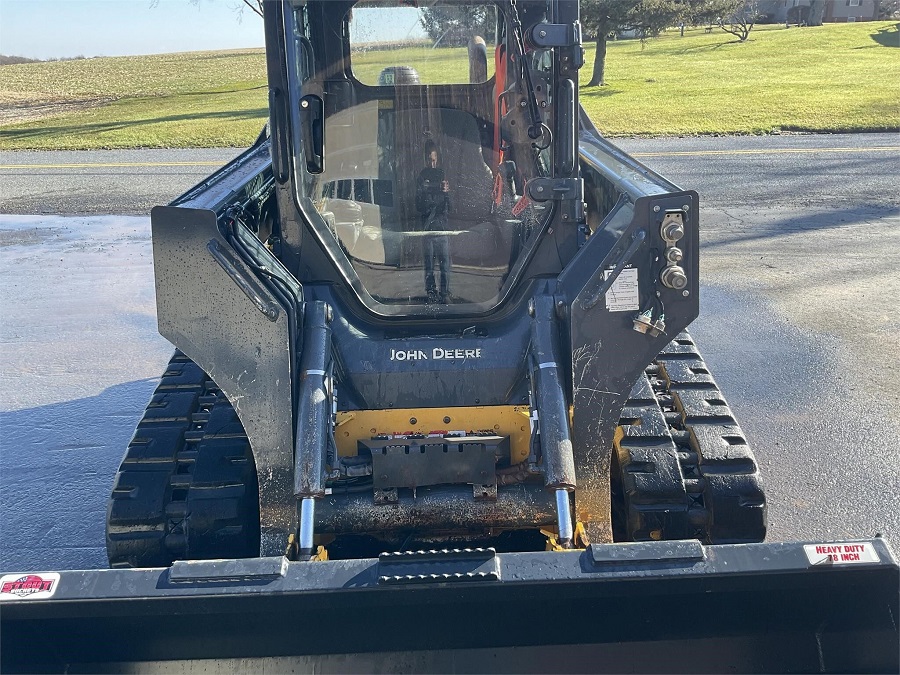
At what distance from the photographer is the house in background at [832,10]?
185 ft

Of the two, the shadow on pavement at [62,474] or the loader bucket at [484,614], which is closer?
the loader bucket at [484,614]

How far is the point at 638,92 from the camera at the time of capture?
2452 cm

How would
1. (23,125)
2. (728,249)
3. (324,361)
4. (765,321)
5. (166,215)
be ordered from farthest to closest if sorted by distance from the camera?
(23,125)
(728,249)
(765,321)
(324,361)
(166,215)

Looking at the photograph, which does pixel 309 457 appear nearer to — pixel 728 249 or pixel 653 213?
pixel 653 213

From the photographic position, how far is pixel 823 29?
149 ft

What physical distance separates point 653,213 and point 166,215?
199 centimetres

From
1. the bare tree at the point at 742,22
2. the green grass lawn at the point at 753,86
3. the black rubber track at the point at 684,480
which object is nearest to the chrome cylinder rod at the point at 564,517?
the black rubber track at the point at 684,480

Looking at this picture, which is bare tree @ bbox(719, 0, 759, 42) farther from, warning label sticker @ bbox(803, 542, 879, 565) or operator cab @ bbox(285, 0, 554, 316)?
warning label sticker @ bbox(803, 542, 879, 565)

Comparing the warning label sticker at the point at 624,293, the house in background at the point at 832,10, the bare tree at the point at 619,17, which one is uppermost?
the warning label sticker at the point at 624,293

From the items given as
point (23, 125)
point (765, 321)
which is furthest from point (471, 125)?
point (23, 125)

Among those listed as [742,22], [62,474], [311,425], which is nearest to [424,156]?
[311,425]

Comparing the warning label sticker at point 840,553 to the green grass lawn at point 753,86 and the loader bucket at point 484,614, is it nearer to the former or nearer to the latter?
the loader bucket at point 484,614

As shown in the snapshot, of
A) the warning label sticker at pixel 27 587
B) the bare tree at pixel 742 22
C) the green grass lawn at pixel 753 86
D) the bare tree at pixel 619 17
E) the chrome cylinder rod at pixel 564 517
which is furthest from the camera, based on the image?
the bare tree at pixel 742 22

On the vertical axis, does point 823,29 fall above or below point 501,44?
below
